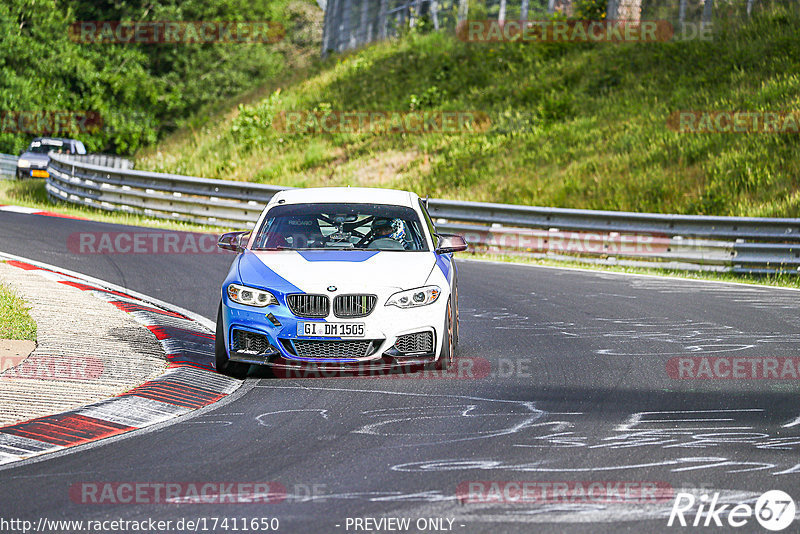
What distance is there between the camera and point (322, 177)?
3131 cm

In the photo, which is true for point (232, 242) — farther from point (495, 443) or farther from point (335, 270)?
point (495, 443)

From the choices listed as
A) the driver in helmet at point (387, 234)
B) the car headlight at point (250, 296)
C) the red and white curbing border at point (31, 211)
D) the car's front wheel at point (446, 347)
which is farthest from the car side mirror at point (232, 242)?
the red and white curbing border at point (31, 211)

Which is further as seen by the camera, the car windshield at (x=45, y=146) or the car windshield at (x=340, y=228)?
the car windshield at (x=45, y=146)

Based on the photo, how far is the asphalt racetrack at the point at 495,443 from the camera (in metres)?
5.26

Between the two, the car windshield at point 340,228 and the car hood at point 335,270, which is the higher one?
the car windshield at point 340,228

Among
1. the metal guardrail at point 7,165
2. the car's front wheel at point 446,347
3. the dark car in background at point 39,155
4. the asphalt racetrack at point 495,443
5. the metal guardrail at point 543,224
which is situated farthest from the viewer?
the metal guardrail at point 7,165

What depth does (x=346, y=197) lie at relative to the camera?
10.1m

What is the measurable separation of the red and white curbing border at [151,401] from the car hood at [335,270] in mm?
907

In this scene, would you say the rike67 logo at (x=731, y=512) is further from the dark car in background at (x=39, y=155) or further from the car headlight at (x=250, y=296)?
the dark car in background at (x=39, y=155)

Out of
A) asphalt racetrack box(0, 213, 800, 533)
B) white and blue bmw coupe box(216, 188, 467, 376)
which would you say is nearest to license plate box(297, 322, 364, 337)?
white and blue bmw coupe box(216, 188, 467, 376)

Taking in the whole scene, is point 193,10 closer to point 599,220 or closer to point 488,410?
point 599,220

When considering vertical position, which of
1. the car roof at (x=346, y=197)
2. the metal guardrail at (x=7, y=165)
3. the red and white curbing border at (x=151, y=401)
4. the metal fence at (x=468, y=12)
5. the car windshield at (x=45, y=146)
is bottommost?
the red and white curbing border at (x=151, y=401)

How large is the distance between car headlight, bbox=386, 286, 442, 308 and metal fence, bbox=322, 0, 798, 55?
1009 inches

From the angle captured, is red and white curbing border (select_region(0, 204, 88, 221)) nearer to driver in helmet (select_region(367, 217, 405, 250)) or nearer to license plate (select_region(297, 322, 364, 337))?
driver in helmet (select_region(367, 217, 405, 250))
